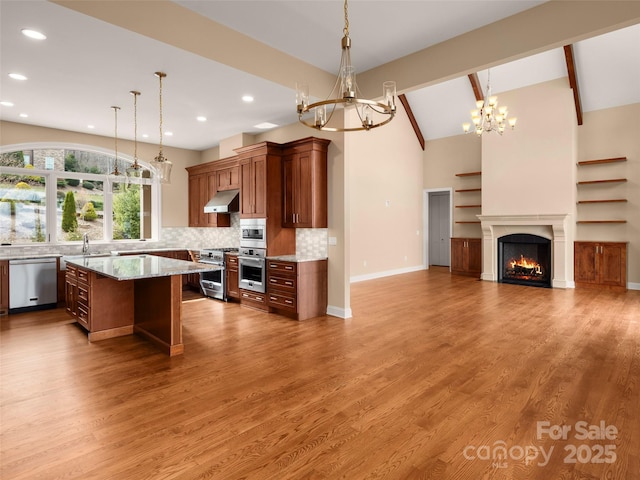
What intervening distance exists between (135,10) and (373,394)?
3944 millimetres

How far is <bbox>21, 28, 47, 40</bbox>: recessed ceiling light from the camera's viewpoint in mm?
3285

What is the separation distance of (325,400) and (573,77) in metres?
8.32

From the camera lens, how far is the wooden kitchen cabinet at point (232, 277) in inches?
250

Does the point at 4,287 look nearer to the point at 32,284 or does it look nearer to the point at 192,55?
the point at 32,284

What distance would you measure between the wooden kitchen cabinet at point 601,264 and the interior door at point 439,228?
373 centimetres

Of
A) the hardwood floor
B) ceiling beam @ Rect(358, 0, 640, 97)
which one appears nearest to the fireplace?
the hardwood floor

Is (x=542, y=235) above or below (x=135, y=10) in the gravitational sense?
below

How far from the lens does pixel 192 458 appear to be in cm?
211

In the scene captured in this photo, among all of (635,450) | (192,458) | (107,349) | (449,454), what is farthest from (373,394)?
(107,349)

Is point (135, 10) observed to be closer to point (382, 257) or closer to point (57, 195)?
point (57, 195)

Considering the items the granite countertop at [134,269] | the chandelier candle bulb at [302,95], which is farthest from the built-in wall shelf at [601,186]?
the granite countertop at [134,269]

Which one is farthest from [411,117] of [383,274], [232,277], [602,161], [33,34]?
[33,34]

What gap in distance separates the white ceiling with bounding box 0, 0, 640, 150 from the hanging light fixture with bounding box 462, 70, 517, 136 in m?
2.08

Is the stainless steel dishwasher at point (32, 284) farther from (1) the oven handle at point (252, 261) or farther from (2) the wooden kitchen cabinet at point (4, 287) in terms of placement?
(1) the oven handle at point (252, 261)
